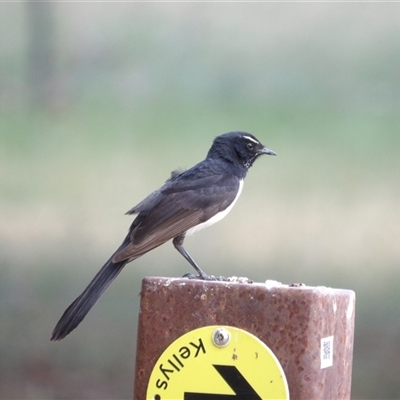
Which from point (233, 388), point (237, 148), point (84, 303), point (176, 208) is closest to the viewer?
point (233, 388)

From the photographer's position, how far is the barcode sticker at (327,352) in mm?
3354

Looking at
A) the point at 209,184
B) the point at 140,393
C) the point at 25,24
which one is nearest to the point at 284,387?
the point at 140,393

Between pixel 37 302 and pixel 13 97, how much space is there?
2024mm

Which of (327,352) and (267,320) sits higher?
(267,320)

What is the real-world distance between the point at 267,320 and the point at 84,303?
1.51m

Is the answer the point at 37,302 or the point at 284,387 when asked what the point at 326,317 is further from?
the point at 37,302

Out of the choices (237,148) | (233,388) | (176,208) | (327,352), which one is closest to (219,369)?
(233,388)

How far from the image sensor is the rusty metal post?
10.8ft

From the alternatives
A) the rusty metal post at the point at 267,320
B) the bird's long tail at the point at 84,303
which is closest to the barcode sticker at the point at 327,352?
the rusty metal post at the point at 267,320

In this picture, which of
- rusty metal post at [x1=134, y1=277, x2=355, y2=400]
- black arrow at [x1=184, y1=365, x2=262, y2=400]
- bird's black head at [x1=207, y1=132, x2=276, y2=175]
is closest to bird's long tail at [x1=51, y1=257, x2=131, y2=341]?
rusty metal post at [x1=134, y1=277, x2=355, y2=400]

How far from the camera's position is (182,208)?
5281 millimetres

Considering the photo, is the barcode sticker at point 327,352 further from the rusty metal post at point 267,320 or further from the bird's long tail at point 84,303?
the bird's long tail at point 84,303

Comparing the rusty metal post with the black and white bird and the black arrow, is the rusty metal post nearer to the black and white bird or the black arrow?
the black arrow

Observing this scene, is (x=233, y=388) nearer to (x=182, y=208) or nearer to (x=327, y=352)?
(x=327, y=352)
